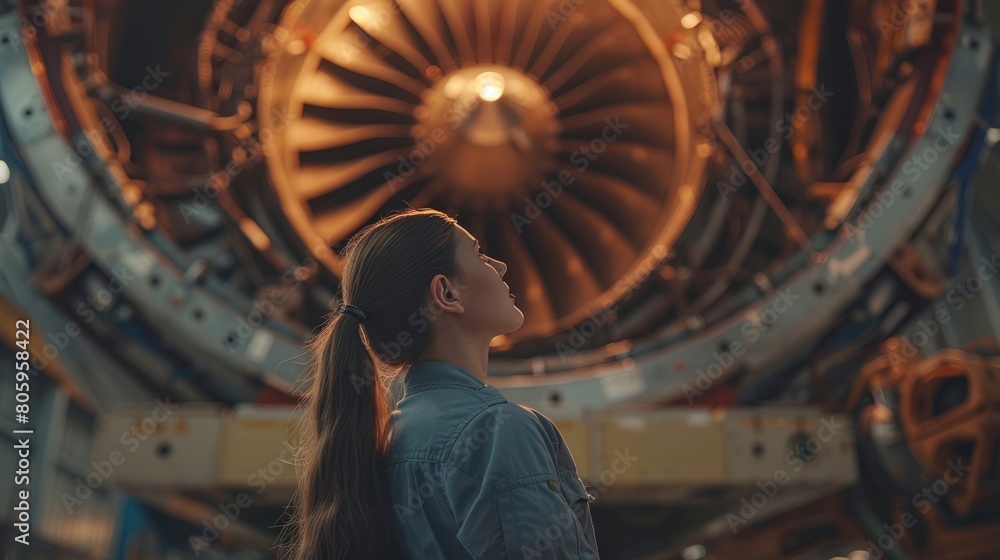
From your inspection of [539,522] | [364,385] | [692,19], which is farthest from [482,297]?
[692,19]

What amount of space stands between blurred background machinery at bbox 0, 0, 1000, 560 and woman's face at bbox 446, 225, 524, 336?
190 cm

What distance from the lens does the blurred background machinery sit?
112 inches

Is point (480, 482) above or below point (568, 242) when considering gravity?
below

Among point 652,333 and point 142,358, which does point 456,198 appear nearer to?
point 652,333

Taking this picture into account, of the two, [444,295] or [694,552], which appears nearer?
[444,295]

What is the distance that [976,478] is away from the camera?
2.66m

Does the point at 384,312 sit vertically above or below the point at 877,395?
below

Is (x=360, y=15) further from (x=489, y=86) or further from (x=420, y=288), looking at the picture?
(x=420, y=288)

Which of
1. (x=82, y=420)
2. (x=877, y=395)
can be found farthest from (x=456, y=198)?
(x=877, y=395)

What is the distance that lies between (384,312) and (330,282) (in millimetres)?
2944

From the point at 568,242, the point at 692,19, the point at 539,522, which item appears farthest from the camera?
the point at 568,242

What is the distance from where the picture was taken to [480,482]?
767mm

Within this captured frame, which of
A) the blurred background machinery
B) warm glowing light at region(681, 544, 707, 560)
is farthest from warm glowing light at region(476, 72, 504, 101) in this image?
warm glowing light at region(681, 544, 707, 560)

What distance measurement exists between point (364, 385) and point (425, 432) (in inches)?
5.1
